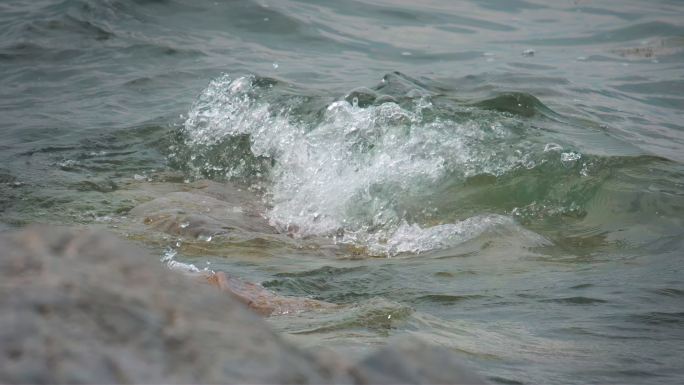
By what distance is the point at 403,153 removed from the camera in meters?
7.40

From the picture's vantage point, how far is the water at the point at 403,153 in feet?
14.3

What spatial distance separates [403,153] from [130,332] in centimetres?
602

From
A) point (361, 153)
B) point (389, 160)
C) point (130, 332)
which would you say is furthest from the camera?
point (361, 153)

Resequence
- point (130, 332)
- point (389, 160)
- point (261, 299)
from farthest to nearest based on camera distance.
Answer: point (389, 160), point (261, 299), point (130, 332)

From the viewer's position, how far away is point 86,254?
164 centimetres

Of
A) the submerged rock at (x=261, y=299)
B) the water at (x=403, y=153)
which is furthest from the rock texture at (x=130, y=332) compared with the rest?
the submerged rock at (x=261, y=299)

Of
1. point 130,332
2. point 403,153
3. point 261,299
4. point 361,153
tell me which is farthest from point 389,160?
point 130,332

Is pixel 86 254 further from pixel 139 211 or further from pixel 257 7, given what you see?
pixel 257 7

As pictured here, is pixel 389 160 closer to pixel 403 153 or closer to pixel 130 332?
pixel 403 153

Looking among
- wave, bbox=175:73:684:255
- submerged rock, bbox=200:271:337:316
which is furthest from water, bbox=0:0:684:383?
submerged rock, bbox=200:271:337:316

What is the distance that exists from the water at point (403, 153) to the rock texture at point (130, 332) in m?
1.72

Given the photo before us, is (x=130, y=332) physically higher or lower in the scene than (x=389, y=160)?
higher

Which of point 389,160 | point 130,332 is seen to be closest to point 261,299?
point 130,332

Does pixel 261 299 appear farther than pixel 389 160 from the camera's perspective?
No
